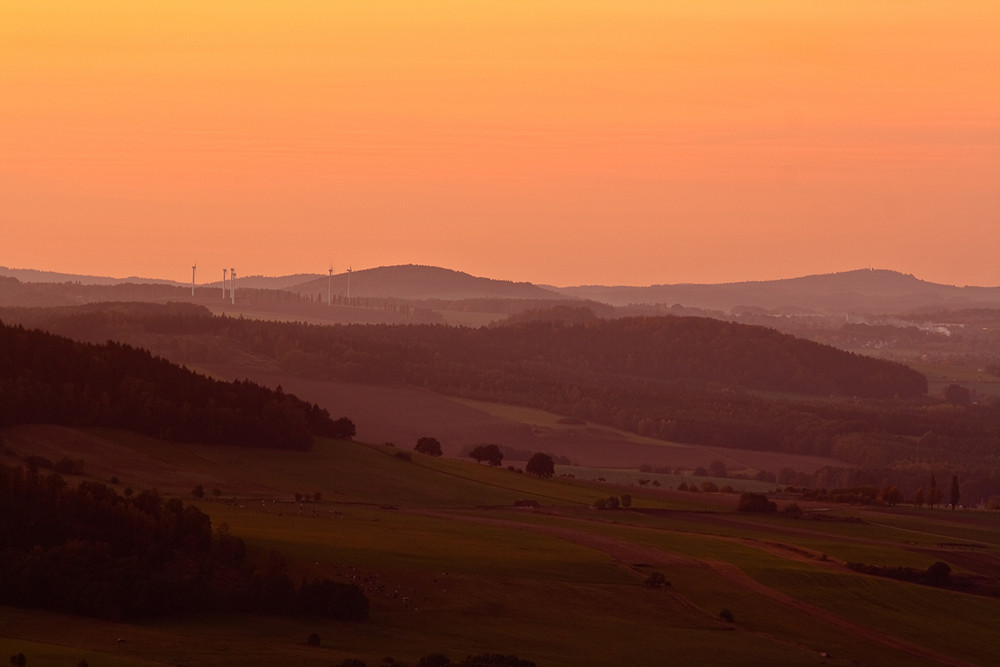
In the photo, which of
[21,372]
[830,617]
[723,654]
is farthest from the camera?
[21,372]

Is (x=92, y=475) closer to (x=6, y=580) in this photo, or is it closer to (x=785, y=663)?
(x=6, y=580)

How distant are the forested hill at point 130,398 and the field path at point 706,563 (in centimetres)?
2444

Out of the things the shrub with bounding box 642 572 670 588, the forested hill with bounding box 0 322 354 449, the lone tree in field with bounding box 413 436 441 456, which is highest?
the forested hill with bounding box 0 322 354 449

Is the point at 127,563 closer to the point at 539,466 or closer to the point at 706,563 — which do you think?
the point at 706,563

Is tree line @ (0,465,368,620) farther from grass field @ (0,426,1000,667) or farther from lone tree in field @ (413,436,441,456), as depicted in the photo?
lone tree in field @ (413,436,441,456)

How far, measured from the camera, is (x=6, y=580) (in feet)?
231

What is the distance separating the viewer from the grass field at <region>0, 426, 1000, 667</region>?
70812mm

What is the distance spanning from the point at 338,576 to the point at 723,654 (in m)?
20.5

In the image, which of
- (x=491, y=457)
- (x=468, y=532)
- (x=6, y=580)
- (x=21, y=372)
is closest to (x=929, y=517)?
(x=491, y=457)

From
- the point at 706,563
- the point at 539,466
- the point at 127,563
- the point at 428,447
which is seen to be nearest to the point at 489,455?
the point at 428,447

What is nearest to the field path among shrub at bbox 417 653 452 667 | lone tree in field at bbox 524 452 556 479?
shrub at bbox 417 653 452 667

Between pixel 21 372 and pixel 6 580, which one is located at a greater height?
pixel 21 372

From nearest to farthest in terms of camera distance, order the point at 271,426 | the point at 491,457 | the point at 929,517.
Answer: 1. the point at 271,426
2. the point at 929,517
3. the point at 491,457

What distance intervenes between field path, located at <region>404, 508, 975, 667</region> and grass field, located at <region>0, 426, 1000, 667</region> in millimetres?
249
